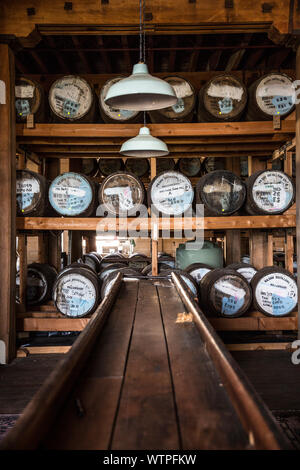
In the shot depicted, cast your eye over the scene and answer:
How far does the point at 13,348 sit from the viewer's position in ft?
14.7

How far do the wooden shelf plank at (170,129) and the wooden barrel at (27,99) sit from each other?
14cm

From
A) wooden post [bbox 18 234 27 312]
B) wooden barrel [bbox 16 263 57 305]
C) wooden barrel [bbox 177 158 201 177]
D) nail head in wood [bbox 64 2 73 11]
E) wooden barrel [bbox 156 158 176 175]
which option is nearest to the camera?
nail head in wood [bbox 64 2 73 11]

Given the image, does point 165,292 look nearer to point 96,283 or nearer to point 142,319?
point 142,319

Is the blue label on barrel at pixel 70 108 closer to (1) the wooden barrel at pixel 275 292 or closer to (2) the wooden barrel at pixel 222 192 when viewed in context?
(2) the wooden barrel at pixel 222 192

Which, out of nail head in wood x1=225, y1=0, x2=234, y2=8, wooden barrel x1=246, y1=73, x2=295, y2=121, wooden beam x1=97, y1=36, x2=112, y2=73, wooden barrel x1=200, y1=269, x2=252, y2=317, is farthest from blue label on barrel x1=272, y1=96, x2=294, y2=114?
wooden beam x1=97, y1=36, x2=112, y2=73

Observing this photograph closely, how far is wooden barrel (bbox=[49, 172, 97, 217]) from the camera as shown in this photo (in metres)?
4.59

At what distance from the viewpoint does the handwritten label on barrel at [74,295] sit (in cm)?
466

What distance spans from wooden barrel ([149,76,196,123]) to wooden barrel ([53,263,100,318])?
1967 mm

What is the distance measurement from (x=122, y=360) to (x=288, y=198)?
11.4 feet

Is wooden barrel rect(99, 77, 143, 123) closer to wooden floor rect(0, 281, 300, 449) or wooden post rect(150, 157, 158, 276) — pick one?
wooden post rect(150, 157, 158, 276)

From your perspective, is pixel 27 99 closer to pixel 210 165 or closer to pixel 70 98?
pixel 70 98

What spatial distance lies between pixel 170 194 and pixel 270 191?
1.11 metres

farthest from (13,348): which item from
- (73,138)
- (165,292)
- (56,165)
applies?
(56,165)

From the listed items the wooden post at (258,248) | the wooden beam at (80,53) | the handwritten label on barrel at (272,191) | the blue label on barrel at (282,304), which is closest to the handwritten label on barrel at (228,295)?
the blue label on barrel at (282,304)
